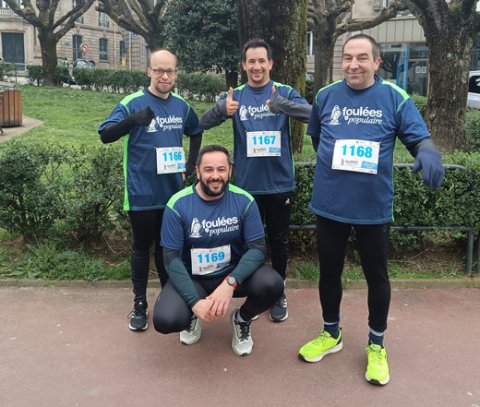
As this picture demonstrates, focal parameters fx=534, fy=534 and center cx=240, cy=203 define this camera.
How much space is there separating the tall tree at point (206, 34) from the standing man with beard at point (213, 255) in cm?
1545

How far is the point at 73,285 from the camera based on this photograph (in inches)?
187

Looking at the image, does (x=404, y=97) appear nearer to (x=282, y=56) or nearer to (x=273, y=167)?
(x=273, y=167)

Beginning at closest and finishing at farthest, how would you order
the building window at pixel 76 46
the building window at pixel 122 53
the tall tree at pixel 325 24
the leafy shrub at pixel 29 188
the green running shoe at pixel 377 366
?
the green running shoe at pixel 377 366, the leafy shrub at pixel 29 188, the tall tree at pixel 325 24, the building window at pixel 76 46, the building window at pixel 122 53

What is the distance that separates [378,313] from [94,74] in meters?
26.3

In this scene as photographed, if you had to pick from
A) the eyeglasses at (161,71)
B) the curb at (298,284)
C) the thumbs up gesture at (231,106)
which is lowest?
the curb at (298,284)

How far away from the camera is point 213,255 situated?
11.6ft

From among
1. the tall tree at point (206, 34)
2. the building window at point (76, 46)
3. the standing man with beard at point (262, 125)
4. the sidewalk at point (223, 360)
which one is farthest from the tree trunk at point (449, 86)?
the building window at point (76, 46)

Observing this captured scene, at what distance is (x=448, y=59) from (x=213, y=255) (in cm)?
715

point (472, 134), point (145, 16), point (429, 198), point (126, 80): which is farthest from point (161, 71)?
point (126, 80)

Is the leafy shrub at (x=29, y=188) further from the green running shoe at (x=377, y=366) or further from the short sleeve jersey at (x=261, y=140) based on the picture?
the green running shoe at (x=377, y=366)

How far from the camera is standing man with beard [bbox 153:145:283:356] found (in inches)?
131

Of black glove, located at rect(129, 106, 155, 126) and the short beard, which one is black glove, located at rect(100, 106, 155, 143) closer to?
black glove, located at rect(129, 106, 155, 126)

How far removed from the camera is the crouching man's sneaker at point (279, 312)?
4123 millimetres

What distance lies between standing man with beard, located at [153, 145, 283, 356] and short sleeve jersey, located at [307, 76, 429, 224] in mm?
551
